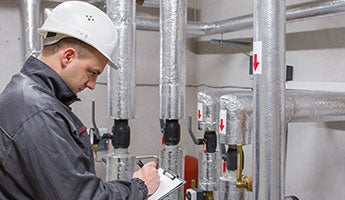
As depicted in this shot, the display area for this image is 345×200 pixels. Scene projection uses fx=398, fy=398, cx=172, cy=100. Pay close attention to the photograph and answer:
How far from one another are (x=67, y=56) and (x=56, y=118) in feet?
0.61

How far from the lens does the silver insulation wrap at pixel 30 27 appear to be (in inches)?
91.7

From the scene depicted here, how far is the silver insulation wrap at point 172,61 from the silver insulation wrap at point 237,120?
47 cm

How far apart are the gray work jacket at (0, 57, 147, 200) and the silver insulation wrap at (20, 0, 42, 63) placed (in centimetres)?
130

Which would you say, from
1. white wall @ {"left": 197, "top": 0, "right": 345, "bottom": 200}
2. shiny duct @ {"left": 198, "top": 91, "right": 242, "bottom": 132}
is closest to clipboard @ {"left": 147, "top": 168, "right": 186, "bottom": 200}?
shiny duct @ {"left": 198, "top": 91, "right": 242, "bottom": 132}

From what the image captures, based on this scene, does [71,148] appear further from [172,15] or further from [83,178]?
[172,15]

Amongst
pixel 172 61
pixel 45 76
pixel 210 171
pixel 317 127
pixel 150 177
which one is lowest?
pixel 210 171

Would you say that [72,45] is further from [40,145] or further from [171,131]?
[171,131]

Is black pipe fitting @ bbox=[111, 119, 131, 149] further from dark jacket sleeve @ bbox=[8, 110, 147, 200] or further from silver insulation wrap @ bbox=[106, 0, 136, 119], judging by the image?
dark jacket sleeve @ bbox=[8, 110, 147, 200]

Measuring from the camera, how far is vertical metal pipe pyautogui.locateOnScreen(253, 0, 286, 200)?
120 centimetres

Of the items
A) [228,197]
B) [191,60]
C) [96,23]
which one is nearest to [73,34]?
[96,23]

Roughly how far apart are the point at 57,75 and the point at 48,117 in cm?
14

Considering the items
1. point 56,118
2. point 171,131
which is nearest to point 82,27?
point 56,118

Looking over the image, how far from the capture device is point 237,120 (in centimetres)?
146

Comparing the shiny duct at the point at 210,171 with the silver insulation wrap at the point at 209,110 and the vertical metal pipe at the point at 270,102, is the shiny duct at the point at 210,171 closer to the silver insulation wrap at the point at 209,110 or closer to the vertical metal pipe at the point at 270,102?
the silver insulation wrap at the point at 209,110
